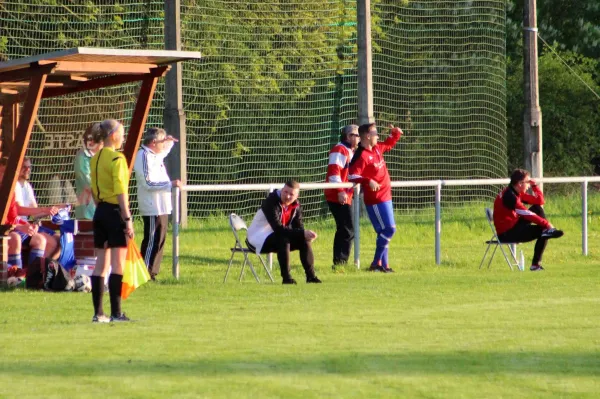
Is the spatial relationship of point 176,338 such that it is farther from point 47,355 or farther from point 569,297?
point 569,297

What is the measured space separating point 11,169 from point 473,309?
4658 mm

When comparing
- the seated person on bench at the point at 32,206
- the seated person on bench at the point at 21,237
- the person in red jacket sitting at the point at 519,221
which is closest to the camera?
the seated person on bench at the point at 21,237

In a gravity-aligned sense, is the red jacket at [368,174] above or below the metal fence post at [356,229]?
above

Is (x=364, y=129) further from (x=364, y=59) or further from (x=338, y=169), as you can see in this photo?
(x=364, y=59)

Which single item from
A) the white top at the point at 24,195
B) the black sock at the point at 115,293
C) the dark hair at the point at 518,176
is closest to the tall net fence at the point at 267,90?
the dark hair at the point at 518,176

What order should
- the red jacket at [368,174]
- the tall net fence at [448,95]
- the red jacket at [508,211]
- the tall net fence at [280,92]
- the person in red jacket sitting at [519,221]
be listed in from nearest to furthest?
the red jacket at [368,174] → the person in red jacket sitting at [519,221] → the red jacket at [508,211] → the tall net fence at [280,92] → the tall net fence at [448,95]

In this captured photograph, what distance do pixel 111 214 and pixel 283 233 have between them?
3.60 m

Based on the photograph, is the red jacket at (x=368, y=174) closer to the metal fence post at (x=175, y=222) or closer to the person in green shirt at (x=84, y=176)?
the metal fence post at (x=175, y=222)

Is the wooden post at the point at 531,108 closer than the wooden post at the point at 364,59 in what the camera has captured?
No

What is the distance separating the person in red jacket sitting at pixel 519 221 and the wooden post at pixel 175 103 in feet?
13.2

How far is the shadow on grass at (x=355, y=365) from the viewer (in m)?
7.34

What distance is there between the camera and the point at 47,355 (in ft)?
26.3

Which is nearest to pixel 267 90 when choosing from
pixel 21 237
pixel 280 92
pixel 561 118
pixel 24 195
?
pixel 280 92

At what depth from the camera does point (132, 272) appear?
33.7ft
